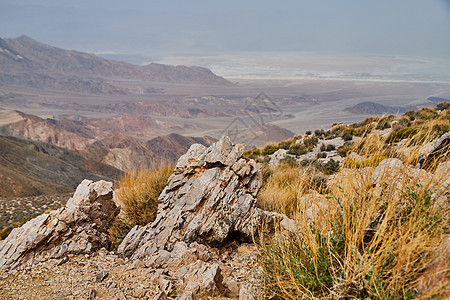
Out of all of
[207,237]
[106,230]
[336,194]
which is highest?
[336,194]

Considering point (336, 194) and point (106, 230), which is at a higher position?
point (336, 194)

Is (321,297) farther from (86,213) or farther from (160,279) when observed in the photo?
(86,213)

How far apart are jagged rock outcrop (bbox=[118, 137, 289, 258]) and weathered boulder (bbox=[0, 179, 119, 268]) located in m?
1.09

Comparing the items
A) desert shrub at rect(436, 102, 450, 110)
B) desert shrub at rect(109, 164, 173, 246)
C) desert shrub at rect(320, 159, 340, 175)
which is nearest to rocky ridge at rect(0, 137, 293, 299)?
desert shrub at rect(109, 164, 173, 246)

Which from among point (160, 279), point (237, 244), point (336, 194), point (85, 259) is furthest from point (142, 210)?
point (336, 194)

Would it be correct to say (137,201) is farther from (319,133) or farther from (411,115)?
(411,115)

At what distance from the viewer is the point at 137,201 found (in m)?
7.50

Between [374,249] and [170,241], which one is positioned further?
[170,241]

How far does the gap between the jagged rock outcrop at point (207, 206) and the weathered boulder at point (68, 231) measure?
3.57 ft

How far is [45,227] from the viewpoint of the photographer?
649 cm

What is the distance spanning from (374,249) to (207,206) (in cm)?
406

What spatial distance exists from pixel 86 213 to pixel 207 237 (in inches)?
122

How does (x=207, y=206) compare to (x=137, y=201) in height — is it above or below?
above

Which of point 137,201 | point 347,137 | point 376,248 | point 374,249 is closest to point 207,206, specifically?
point 137,201
